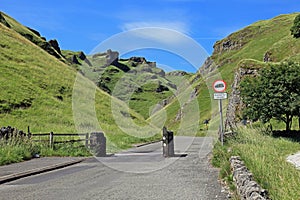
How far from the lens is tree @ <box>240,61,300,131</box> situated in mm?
29781

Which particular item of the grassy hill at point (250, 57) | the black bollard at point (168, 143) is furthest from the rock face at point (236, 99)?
the black bollard at point (168, 143)

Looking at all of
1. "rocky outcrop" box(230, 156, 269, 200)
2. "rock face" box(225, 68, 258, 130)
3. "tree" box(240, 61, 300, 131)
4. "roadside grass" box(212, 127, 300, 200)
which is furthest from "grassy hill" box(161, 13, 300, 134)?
"rocky outcrop" box(230, 156, 269, 200)

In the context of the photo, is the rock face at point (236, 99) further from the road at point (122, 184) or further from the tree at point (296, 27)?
the road at point (122, 184)

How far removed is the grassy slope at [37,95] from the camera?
43188 mm

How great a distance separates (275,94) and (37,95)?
37203 mm

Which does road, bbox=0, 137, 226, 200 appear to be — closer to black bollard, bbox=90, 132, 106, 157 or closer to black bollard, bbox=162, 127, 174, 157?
black bollard, bbox=162, 127, 174, 157

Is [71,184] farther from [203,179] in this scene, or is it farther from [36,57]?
[36,57]

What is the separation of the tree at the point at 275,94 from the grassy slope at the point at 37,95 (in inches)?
432

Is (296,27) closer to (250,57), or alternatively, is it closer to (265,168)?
(250,57)

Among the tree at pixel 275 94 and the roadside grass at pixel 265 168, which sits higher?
the tree at pixel 275 94

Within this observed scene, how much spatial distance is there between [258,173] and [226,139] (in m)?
9.41

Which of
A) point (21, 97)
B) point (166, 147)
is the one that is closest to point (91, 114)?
point (21, 97)

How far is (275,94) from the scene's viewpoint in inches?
1179

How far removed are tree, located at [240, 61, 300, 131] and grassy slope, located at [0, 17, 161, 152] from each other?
11.0 meters
